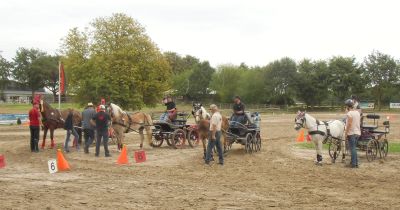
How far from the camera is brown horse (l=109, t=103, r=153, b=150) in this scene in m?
17.8

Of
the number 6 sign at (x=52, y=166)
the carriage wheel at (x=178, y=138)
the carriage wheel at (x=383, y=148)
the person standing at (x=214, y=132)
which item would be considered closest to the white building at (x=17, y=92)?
the carriage wheel at (x=178, y=138)

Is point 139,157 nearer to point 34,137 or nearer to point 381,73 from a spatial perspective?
point 34,137

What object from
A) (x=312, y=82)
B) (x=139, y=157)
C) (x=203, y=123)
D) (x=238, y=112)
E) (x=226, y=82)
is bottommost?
(x=139, y=157)

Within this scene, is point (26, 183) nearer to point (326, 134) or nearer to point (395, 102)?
point (326, 134)

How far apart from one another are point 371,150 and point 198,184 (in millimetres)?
7424

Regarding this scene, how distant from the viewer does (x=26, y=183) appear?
10922mm

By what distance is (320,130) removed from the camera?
14.6 m

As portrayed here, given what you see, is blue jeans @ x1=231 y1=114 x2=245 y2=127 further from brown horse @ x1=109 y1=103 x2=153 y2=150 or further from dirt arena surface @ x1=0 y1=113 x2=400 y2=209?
brown horse @ x1=109 y1=103 x2=153 y2=150

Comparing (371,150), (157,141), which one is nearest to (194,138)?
(157,141)

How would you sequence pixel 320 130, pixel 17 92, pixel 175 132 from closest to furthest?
pixel 320 130 < pixel 175 132 < pixel 17 92

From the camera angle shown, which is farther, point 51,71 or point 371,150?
point 51,71

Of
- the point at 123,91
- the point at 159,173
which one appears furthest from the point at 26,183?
the point at 123,91

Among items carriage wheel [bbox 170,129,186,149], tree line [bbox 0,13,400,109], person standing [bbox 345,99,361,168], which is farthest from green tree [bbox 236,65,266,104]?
person standing [bbox 345,99,361,168]

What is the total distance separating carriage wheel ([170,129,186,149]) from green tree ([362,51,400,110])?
65227 millimetres
